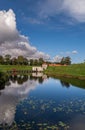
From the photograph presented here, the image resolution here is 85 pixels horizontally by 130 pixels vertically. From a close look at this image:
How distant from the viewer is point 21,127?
70.0 ft

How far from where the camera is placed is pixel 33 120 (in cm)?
2423

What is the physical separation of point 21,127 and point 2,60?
180431 mm

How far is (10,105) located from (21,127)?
454 inches

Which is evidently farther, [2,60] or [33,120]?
[2,60]

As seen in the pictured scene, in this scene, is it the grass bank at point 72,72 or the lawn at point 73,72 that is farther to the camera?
the lawn at point 73,72

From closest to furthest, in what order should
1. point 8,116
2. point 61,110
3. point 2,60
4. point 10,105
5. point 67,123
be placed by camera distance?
point 67,123 < point 8,116 < point 61,110 < point 10,105 < point 2,60

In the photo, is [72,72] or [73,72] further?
[72,72]

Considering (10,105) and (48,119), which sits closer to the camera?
(48,119)

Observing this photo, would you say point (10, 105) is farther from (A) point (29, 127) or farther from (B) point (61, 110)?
(A) point (29, 127)

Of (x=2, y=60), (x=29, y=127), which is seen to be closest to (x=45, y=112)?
(x=29, y=127)

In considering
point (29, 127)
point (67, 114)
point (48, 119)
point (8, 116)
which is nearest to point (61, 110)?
point (67, 114)

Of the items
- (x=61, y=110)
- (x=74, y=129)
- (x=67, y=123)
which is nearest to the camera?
(x=74, y=129)

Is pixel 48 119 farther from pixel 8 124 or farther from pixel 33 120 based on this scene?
pixel 8 124

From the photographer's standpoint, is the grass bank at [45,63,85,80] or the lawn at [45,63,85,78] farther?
the lawn at [45,63,85,78]
